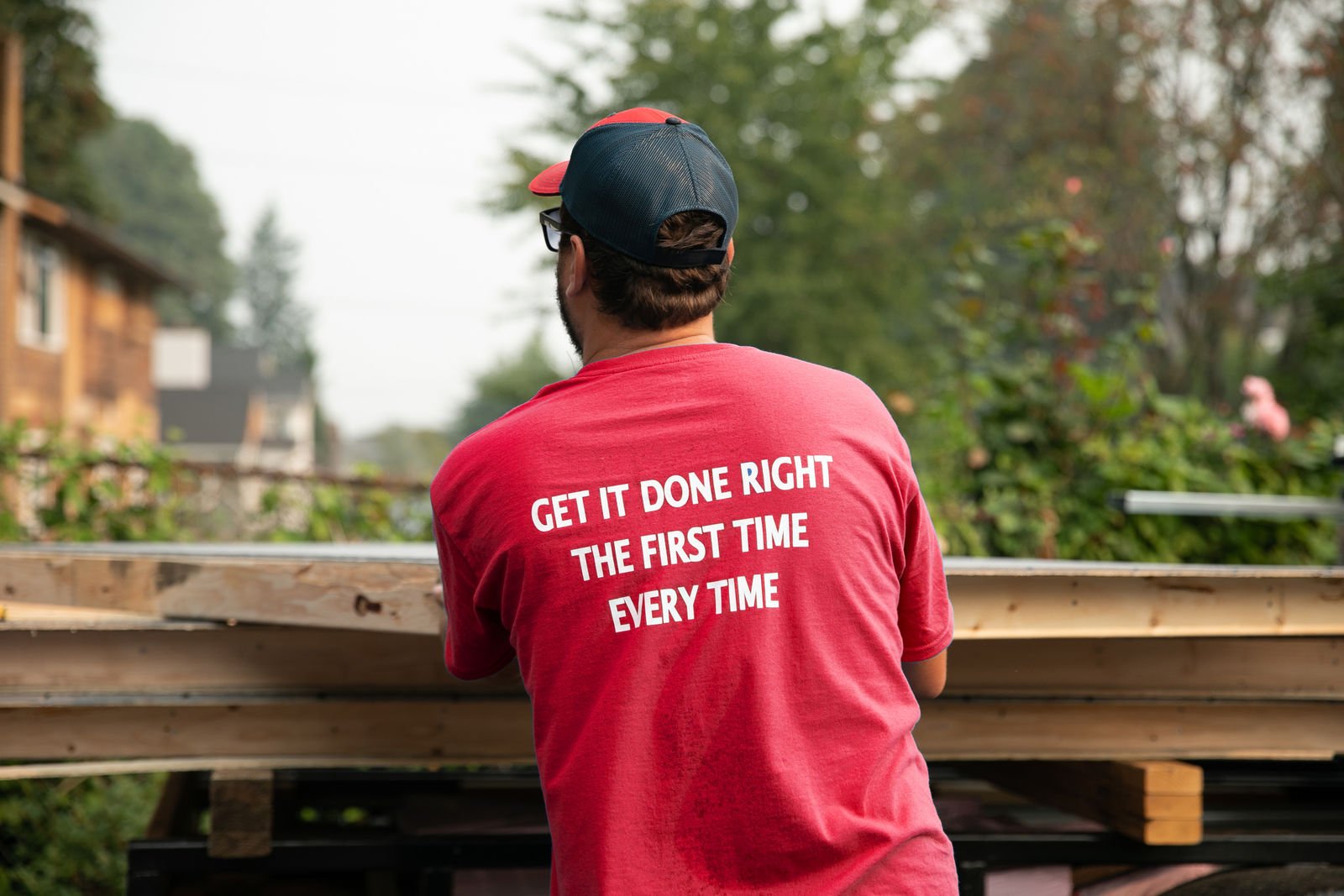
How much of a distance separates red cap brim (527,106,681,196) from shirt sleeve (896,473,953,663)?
60 centimetres

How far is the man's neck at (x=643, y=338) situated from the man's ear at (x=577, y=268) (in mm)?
65

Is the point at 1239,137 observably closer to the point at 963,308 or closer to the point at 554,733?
the point at 963,308

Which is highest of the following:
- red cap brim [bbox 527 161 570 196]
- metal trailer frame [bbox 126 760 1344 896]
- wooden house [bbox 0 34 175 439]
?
wooden house [bbox 0 34 175 439]

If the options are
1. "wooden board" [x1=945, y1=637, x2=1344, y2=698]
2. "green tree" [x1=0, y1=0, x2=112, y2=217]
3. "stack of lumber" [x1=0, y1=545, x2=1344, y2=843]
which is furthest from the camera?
"green tree" [x1=0, y1=0, x2=112, y2=217]

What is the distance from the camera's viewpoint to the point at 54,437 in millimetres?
5785

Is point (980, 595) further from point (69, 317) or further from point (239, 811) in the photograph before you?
point (69, 317)

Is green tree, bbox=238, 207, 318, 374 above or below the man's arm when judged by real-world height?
above

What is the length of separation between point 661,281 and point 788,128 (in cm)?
1922

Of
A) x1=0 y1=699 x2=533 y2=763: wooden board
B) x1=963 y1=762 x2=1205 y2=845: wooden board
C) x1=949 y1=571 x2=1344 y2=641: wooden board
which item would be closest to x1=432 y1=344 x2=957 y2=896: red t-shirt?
x1=949 y1=571 x2=1344 y2=641: wooden board

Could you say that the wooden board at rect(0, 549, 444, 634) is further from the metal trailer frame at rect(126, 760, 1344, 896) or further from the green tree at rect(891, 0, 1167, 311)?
the green tree at rect(891, 0, 1167, 311)

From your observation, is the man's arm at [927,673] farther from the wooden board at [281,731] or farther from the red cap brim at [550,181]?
the wooden board at [281,731]

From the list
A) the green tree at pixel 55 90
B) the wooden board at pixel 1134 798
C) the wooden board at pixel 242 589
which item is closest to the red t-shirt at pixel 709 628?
the wooden board at pixel 242 589

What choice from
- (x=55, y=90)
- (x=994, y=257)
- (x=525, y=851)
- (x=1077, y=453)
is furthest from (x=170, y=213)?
(x=525, y=851)

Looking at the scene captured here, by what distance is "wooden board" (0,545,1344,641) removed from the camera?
7.63ft
